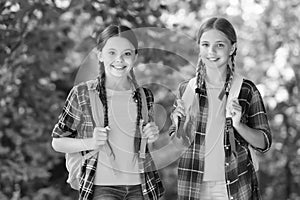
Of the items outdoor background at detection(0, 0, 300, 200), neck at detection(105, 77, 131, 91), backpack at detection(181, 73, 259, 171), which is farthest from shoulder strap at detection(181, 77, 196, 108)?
outdoor background at detection(0, 0, 300, 200)

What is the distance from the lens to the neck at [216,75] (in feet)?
8.11

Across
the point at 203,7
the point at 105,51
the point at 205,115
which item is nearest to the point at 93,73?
the point at 105,51

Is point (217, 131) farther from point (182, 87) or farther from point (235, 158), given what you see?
point (182, 87)

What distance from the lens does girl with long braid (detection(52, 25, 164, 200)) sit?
2.36m

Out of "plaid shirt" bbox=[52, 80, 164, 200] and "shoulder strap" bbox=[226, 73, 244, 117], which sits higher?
"shoulder strap" bbox=[226, 73, 244, 117]

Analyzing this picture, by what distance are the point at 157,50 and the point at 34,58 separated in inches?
61.7

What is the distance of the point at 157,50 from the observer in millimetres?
3936

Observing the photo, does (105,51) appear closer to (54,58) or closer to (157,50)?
(157,50)

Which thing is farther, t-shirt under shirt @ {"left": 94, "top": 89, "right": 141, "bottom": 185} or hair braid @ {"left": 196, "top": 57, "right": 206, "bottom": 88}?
hair braid @ {"left": 196, "top": 57, "right": 206, "bottom": 88}

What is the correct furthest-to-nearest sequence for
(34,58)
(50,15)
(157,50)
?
(34,58), (50,15), (157,50)

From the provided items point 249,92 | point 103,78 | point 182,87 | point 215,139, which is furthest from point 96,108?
point 249,92

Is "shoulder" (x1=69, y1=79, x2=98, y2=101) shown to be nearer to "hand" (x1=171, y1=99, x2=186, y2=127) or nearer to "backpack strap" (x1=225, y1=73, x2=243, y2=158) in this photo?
"hand" (x1=171, y1=99, x2=186, y2=127)

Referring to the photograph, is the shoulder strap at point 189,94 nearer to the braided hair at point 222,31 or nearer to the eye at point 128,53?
the braided hair at point 222,31

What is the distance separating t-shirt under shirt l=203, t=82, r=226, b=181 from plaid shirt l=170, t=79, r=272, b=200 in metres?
0.02
